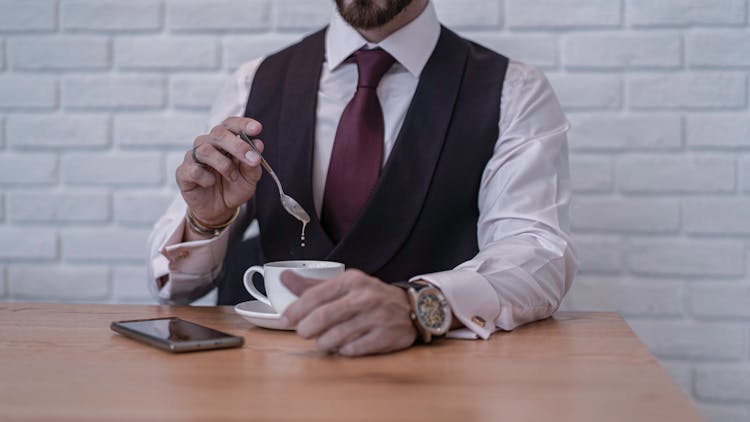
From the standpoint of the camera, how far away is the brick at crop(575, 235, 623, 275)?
167cm

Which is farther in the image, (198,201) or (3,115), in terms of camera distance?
(3,115)

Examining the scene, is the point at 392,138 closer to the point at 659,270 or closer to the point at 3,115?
the point at 659,270

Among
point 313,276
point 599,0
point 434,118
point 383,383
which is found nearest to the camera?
point 383,383

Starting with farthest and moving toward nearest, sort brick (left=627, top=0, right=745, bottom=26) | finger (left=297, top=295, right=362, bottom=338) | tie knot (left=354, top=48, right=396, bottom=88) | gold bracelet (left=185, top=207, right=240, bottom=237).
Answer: brick (left=627, top=0, right=745, bottom=26), tie knot (left=354, top=48, right=396, bottom=88), gold bracelet (left=185, top=207, right=240, bottom=237), finger (left=297, top=295, right=362, bottom=338)

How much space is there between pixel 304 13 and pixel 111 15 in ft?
1.47

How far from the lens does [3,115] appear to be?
1838 mm

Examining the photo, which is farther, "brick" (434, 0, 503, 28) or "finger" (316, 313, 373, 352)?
"brick" (434, 0, 503, 28)

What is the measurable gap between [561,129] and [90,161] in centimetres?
106

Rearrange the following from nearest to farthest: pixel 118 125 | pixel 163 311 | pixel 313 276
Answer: pixel 313 276 < pixel 163 311 < pixel 118 125

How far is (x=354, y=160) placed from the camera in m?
1.39

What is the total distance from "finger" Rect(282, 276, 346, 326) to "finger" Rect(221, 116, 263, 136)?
0.32 meters

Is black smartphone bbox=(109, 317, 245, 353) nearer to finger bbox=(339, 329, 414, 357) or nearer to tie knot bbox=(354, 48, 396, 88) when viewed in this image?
finger bbox=(339, 329, 414, 357)

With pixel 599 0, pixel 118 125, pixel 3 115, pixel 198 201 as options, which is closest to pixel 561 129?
pixel 599 0

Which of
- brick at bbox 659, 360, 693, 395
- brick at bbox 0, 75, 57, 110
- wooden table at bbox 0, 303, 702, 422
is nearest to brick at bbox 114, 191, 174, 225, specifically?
brick at bbox 0, 75, 57, 110
